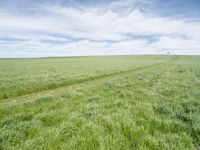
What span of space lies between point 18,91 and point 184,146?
10901 mm

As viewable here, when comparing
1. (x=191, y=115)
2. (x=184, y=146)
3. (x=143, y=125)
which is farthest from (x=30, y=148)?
(x=191, y=115)

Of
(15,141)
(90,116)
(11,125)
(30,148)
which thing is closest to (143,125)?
(90,116)

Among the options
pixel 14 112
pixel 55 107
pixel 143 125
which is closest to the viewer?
pixel 143 125

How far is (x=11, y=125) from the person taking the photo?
17.1ft

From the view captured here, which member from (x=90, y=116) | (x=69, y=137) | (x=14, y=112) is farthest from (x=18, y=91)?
(x=69, y=137)

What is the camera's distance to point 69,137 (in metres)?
4.40

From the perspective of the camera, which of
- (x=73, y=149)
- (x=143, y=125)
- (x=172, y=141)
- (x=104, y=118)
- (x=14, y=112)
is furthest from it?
(x=14, y=112)

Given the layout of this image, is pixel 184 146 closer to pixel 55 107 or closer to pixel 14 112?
pixel 55 107

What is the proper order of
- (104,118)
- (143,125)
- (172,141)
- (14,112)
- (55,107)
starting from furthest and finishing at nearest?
(55,107) < (14,112) < (104,118) < (143,125) < (172,141)

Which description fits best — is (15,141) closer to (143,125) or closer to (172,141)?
(143,125)

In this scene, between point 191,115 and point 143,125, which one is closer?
point 143,125

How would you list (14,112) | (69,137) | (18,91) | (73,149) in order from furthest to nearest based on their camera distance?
1. (18,91)
2. (14,112)
3. (69,137)
4. (73,149)

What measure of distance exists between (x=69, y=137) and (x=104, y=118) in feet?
5.06

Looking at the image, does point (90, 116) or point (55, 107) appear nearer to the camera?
point (90, 116)
